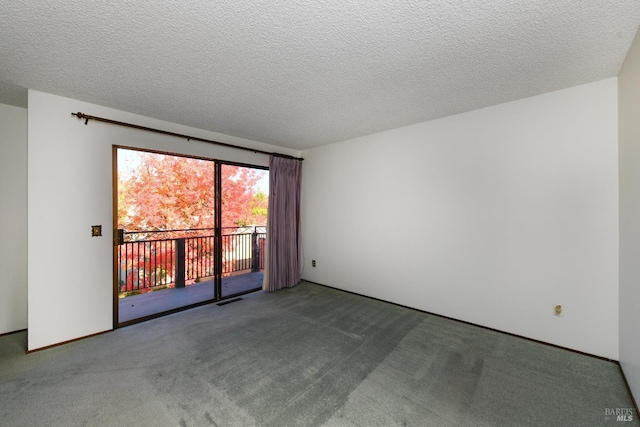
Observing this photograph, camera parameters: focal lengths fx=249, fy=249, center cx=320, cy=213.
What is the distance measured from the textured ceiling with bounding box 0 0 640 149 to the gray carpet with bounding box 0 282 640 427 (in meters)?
2.37

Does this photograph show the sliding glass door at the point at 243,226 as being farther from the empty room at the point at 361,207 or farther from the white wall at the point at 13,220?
the white wall at the point at 13,220

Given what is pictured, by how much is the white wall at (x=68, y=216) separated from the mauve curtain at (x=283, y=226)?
1.94 m

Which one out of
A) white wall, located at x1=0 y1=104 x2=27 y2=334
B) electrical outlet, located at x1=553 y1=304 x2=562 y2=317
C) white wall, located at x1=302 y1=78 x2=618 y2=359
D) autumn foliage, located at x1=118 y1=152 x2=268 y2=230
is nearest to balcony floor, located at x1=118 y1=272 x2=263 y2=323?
white wall, located at x1=0 y1=104 x2=27 y2=334

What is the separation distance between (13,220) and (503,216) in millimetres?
5278

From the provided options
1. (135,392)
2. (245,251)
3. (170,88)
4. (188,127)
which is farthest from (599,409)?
(245,251)

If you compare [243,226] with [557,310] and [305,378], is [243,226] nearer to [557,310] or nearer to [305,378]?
[305,378]

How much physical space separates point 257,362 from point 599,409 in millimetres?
2392

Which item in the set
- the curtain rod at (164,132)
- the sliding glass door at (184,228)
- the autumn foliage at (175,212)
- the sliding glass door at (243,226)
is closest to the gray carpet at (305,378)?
the sliding glass door at (184,228)

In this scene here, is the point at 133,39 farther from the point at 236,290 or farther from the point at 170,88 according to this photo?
the point at 236,290

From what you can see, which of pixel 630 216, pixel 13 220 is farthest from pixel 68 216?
pixel 630 216

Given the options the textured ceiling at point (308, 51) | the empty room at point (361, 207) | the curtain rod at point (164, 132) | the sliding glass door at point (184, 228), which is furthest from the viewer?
→ the sliding glass door at point (184, 228)

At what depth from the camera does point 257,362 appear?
2.13 m

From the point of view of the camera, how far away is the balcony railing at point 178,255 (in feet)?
13.2

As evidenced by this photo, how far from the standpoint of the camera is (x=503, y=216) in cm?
262
